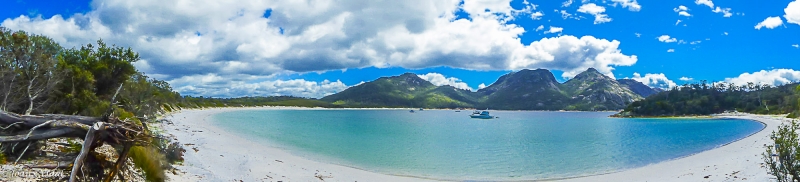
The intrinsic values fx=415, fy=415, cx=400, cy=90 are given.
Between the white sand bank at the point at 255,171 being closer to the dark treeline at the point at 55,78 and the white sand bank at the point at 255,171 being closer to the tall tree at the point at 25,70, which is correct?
the dark treeline at the point at 55,78

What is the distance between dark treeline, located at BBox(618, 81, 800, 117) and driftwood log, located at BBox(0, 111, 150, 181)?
151 metres

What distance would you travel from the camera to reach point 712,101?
144 metres

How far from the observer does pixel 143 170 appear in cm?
1021

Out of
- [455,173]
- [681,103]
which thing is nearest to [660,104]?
[681,103]

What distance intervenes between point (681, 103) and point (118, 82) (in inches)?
6578

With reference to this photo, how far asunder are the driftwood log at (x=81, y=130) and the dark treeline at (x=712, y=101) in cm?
15142

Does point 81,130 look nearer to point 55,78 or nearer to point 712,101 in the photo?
point 55,78

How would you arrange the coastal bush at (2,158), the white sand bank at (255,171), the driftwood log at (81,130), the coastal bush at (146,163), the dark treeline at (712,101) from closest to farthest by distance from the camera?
the driftwood log at (81,130) → the coastal bush at (2,158) → the coastal bush at (146,163) → the white sand bank at (255,171) → the dark treeline at (712,101)

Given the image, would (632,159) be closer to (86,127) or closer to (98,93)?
(86,127)

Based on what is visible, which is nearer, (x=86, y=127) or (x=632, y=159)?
(x=86, y=127)

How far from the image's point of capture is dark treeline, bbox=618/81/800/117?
130000 mm

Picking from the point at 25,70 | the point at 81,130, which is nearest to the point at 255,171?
the point at 81,130

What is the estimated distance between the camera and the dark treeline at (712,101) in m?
130

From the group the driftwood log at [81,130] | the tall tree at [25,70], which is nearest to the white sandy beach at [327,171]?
the driftwood log at [81,130]
